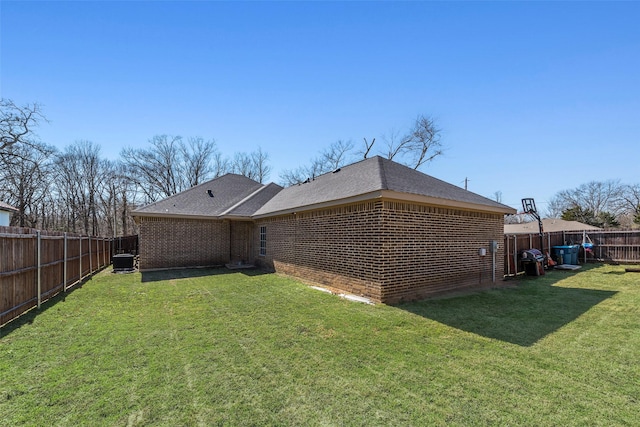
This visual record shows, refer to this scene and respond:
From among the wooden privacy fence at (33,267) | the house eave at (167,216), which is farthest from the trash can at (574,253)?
the wooden privacy fence at (33,267)

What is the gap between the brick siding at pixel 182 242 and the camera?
12719 millimetres

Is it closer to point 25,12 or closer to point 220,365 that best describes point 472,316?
point 220,365

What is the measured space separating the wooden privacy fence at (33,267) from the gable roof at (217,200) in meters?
4.07

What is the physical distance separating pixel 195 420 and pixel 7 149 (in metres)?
27.3

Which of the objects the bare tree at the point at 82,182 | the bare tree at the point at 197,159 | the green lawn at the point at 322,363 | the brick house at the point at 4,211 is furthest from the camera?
the bare tree at the point at 197,159

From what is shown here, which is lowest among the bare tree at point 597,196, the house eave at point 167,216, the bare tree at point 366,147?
the house eave at point 167,216

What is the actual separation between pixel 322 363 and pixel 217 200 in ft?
43.1

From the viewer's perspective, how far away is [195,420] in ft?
8.04

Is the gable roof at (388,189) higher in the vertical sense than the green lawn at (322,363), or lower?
higher

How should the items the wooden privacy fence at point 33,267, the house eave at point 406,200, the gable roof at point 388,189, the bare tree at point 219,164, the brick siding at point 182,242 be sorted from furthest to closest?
the bare tree at point 219,164, the brick siding at point 182,242, the gable roof at point 388,189, the house eave at point 406,200, the wooden privacy fence at point 33,267

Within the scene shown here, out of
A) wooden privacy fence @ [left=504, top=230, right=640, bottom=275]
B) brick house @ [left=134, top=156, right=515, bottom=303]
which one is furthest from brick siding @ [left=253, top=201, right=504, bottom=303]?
wooden privacy fence @ [left=504, top=230, right=640, bottom=275]

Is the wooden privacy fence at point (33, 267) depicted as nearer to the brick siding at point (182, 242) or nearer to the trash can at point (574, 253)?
the brick siding at point (182, 242)

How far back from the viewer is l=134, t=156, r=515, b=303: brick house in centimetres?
677

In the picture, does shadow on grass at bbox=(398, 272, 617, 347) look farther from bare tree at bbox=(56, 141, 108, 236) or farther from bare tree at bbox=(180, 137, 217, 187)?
bare tree at bbox=(56, 141, 108, 236)
